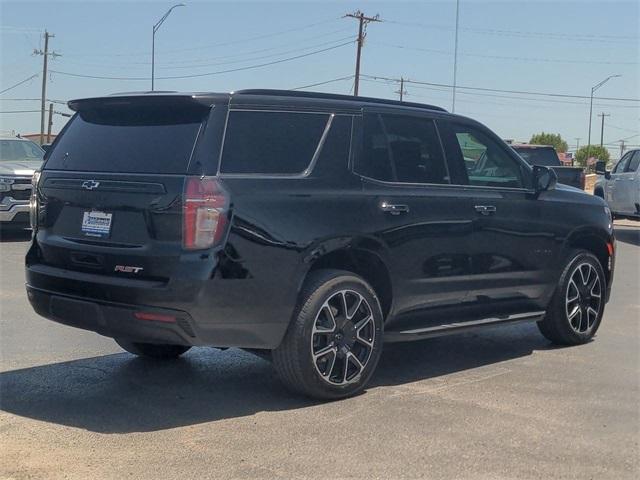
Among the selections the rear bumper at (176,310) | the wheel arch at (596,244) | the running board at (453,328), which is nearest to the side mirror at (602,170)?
the wheel arch at (596,244)

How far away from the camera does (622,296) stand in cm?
1044

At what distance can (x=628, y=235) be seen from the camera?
64.1 feet

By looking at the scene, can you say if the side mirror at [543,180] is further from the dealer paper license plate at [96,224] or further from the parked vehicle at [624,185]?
the parked vehicle at [624,185]

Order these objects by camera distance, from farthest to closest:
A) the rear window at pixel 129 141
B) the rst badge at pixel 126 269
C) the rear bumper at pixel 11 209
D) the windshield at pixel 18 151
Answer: the windshield at pixel 18 151 < the rear bumper at pixel 11 209 < the rear window at pixel 129 141 < the rst badge at pixel 126 269

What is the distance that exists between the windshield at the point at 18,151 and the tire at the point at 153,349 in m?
10.4

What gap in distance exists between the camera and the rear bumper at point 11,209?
14500 mm

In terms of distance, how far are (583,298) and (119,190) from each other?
4243 mm

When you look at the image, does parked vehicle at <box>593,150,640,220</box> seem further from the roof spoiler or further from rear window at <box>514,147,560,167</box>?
the roof spoiler

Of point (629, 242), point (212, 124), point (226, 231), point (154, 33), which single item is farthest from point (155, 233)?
point (154, 33)

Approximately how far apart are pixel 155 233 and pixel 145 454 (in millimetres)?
1240

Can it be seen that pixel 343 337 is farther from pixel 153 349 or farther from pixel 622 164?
pixel 622 164

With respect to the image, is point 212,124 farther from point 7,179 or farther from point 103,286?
point 7,179

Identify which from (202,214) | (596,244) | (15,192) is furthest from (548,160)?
(202,214)

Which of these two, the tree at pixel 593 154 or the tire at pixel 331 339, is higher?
the tree at pixel 593 154
